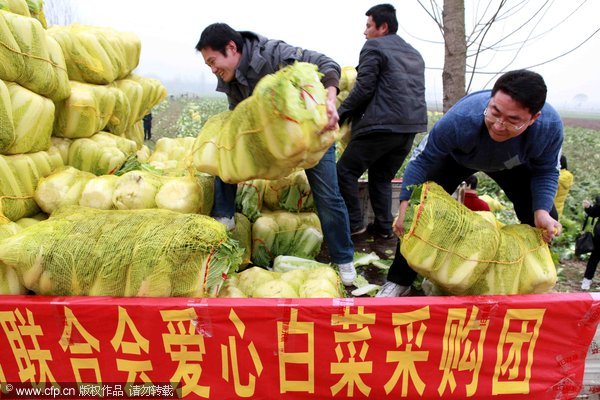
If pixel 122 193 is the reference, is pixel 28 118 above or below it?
above

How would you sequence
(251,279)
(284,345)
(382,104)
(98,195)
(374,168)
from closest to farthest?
1. (284,345)
2. (251,279)
3. (98,195)
4. (382,104)
5. (374,168)

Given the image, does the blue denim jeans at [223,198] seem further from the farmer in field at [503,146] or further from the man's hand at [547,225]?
the man's hand at [547,225]

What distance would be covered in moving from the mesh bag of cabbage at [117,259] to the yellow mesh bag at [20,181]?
560 mm

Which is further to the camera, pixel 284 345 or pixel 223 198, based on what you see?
pixel 223 198

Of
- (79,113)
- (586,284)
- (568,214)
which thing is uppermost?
(79,113)

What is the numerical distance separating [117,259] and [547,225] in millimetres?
2301

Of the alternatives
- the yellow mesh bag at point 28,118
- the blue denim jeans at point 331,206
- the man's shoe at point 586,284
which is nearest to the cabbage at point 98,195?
the yellow mesh bag at point 28,118

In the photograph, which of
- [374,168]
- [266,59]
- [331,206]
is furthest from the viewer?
[374,168]

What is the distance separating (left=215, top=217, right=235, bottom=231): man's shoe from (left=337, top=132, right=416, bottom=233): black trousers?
116cm

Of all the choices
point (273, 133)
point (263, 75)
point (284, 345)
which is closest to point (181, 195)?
point (273, 133)

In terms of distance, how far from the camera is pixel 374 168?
3902 millimetres

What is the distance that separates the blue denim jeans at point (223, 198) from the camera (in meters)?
2.89

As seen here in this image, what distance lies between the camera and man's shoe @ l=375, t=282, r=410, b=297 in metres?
2.81

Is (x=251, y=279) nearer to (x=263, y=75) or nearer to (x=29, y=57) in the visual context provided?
(x=263, y=75)
